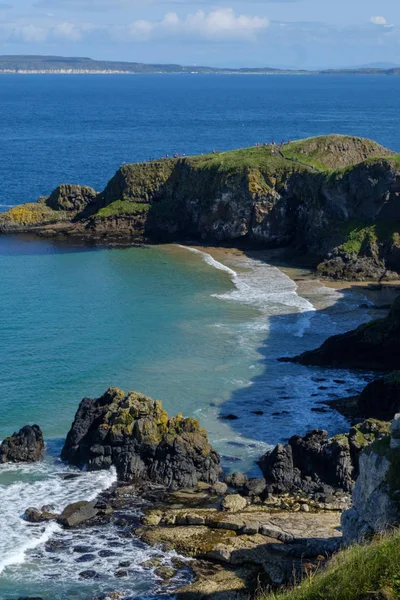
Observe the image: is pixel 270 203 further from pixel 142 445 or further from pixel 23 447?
pixel 23 447

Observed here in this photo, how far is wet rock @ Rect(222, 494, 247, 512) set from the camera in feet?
125

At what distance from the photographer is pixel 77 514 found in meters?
37.5

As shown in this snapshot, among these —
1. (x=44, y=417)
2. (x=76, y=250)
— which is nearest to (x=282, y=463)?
(x=44, y=417)

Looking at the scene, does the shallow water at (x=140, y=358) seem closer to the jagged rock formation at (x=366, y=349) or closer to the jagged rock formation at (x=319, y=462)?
the jagged rock formation at (x=366, y=349)

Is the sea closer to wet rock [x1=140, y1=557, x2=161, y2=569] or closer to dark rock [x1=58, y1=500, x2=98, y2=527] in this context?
wet rock [x1=140, y1=557, x2=161, y2=569]

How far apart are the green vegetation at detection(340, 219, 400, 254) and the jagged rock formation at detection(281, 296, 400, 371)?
920 inches

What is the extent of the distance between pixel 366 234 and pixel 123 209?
27.6m

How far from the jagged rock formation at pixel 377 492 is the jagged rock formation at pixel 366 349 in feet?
83.7

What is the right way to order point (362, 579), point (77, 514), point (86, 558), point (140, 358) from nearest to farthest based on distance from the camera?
point (362, 579), point (86, 558), point (77, 514), point (140, 358)

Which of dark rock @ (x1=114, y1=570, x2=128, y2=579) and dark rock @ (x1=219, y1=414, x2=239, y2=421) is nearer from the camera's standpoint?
dark rock @ (x1=114, y1=570, x2=128, y2=579)

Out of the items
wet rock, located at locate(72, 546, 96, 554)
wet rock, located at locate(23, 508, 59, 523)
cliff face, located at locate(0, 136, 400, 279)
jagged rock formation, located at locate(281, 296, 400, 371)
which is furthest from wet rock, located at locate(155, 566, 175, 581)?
cliff face, located at locate(0, 136, 400, 279)

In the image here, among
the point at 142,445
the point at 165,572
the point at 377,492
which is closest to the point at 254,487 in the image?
the point at 142,445

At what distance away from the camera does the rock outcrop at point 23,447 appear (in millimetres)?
43469

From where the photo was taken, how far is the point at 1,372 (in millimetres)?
53875
